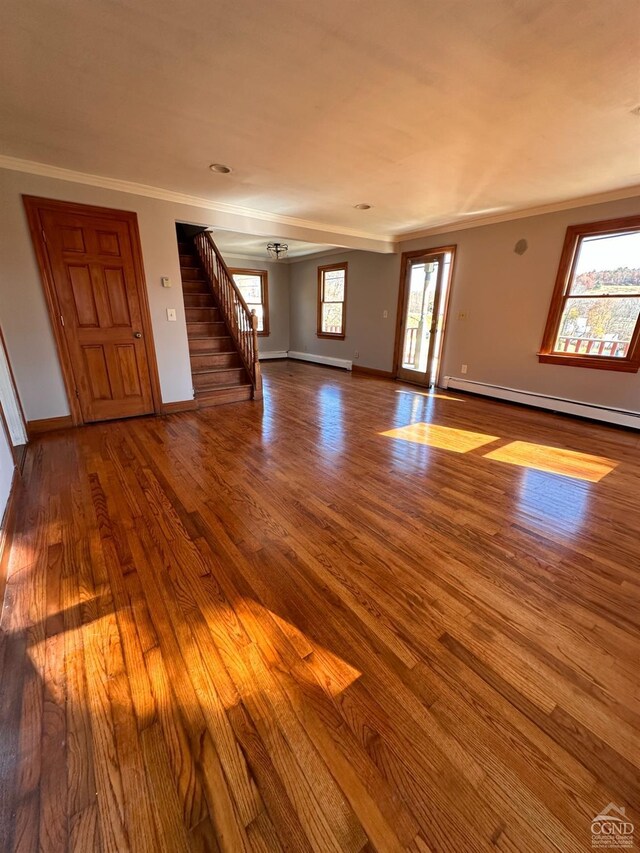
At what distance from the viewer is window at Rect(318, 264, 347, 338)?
24.3 ft

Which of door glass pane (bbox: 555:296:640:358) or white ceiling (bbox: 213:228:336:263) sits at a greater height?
white ceiling (bbox: 213:228:336:263)

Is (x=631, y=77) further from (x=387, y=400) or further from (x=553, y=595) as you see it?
(x=387, y=400)

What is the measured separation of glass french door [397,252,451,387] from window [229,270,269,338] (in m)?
3.71

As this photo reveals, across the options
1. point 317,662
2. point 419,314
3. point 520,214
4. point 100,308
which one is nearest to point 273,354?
point 419,314

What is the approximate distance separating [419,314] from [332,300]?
94.9 inches

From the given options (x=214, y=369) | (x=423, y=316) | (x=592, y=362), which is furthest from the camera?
(x=423, y=316)

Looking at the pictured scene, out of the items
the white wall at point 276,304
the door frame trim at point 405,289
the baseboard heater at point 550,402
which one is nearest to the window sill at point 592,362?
the baseboard heater at point 550,402

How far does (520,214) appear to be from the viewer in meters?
4.46

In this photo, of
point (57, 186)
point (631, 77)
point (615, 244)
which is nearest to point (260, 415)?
point (57, 186)

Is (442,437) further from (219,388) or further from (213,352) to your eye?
(213,352)

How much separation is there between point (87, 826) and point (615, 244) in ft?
19.0

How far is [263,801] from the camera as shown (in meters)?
0.92


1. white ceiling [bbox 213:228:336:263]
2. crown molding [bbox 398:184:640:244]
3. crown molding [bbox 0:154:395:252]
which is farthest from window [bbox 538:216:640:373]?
white ceiling [bbox 213:228:336:263]

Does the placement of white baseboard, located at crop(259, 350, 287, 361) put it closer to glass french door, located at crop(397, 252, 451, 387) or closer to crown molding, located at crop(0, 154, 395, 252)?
glass french door, located at crop(397, 252, 451, 387)
